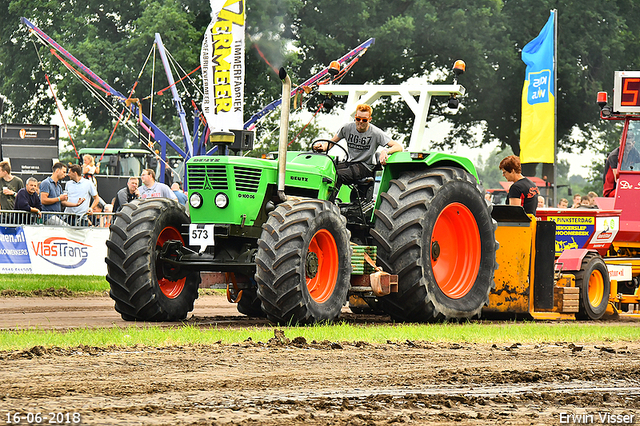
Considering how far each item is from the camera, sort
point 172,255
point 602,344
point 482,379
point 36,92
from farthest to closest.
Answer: point 36,92 → point 172,255 → point 602,344 → point 482,379

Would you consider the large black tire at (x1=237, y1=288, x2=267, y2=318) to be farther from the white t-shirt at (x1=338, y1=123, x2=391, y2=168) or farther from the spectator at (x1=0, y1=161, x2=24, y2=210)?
the spectator at (x1=0, y1=161, x2=24, y2=210)

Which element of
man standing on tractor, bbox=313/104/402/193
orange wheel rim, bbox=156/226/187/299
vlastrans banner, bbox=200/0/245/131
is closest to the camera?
orange wheel rim, bbox=156/226/187/299

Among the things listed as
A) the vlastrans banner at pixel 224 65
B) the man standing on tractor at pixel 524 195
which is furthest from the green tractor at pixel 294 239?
the vlastrans banner at pixel 224 65

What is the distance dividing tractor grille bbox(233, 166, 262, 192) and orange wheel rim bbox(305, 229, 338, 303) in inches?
31.9

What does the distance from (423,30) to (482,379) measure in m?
30.7

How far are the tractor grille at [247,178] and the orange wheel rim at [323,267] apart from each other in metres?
0.81

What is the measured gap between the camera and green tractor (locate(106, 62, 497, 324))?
882cm

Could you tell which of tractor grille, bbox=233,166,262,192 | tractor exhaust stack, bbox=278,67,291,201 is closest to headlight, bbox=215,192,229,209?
tractor grille, bbox=233,166,262,192

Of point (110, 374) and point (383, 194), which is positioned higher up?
point (383, 194)

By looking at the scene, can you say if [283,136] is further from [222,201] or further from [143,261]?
[143,261]

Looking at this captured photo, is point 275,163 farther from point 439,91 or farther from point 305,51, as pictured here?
point 305,51

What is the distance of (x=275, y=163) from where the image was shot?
9.81m

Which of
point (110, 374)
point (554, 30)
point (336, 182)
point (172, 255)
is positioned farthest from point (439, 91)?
point (554, 30)

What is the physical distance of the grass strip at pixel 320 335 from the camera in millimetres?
7312
